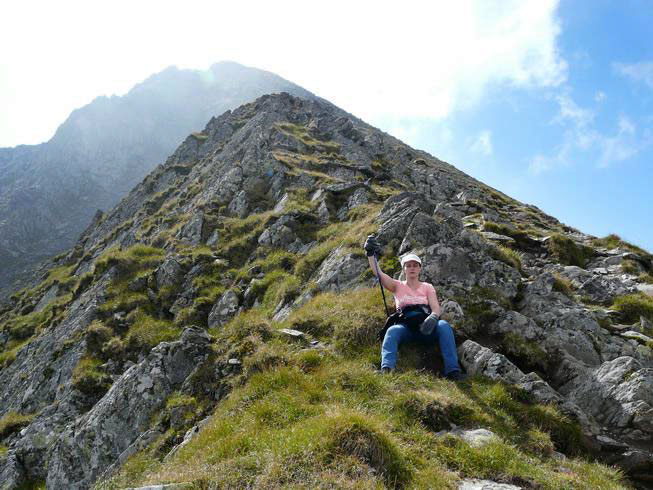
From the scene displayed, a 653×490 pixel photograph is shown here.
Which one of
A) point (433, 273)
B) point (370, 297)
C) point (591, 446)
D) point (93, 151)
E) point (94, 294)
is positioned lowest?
point (94, 294)

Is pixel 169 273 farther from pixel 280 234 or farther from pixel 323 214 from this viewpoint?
pixel 323 214

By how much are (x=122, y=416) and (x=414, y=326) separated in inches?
352

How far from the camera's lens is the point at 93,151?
137 m

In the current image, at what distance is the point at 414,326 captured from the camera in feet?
36.1

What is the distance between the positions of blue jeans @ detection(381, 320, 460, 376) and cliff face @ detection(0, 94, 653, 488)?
0.48 m

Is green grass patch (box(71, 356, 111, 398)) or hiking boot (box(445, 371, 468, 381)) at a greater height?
hiking boot (box(445, 371, 468, 381))

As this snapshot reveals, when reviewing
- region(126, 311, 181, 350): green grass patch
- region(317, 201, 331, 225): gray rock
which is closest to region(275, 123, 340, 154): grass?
region(317, 201, 331, 225): gray rock

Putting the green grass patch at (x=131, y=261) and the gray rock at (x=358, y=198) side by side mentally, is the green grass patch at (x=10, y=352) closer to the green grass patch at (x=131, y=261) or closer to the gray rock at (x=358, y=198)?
the green grass patch at (x=131, y=261)

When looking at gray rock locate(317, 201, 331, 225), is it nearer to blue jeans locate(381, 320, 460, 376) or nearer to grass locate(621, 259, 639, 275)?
blue jeans locate(381, 320, 460, 376)

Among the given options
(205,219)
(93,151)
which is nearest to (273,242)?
(205,219)

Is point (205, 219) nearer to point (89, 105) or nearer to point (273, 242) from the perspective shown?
point (273, 242)

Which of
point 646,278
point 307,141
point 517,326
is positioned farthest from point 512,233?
point 307,141

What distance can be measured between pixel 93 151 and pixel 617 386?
6275 inches

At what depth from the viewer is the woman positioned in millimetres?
10102
